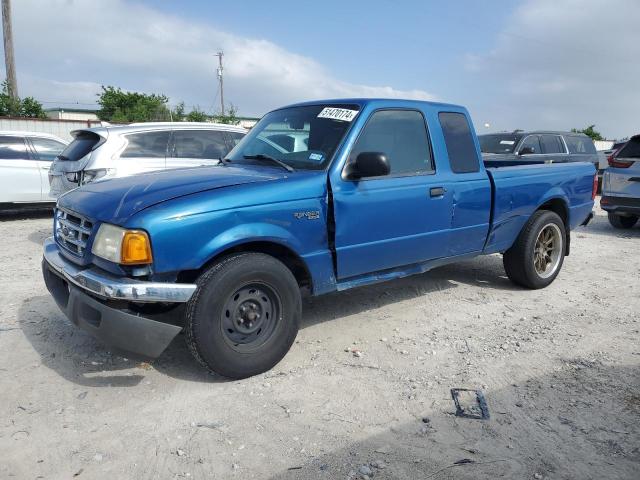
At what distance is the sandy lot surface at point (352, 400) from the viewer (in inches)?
104

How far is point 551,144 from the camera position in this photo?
455 inches

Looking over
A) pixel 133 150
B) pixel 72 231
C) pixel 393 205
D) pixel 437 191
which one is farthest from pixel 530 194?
pixel 133 150

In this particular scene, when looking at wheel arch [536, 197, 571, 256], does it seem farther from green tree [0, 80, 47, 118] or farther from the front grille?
green tree [0, 80, 47, 118]

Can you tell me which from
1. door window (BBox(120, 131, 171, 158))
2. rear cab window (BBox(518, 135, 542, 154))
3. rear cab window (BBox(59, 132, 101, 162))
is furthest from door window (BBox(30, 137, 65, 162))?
rear cab window (BBox(518, 135, 542, 154))

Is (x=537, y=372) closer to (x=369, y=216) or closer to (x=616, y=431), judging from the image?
(x=616, y=431)

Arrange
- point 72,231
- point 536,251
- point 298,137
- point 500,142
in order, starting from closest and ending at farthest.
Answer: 1. point 72,231
2. point 298,137
3. point 536,251
4. point 500,142

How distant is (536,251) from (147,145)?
539cm

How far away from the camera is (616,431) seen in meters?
2.93

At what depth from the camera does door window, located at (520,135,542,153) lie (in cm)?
1094

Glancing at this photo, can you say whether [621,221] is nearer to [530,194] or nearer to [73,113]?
[530,194]

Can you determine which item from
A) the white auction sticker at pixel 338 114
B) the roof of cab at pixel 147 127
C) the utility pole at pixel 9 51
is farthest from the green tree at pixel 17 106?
the white auction sticker at pixel 338 114

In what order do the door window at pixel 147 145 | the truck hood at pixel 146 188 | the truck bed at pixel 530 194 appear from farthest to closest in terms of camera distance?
1. the door window at pixel 147 145
2. the truck bed at pixel 530 194
3. the truck hood at pixel 146 188

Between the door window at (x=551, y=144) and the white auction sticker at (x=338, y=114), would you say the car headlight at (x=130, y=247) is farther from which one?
the door window at (x=551, y=144)

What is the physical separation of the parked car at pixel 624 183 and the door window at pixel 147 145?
7779mm
